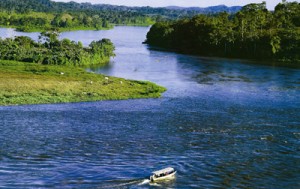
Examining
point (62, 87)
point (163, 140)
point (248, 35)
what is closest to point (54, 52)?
point (62, 87)

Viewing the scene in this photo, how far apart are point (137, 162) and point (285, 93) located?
143 feet

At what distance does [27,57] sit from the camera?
106 meters

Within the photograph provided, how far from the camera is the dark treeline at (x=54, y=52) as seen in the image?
10656 cm

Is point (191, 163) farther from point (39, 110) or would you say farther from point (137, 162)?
point (39, 110)

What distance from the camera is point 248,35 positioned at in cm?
13250

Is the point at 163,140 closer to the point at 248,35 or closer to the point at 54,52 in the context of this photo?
the point at 54,52

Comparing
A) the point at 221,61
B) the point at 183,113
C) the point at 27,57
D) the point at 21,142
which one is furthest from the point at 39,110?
the point at 221,61

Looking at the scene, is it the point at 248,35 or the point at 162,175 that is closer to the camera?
the point at 162,175

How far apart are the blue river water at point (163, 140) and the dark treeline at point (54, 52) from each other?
1562 inches

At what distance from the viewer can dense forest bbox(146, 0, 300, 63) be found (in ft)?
405

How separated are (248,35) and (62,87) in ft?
252

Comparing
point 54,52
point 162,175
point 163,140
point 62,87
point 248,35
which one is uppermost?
point 248,35

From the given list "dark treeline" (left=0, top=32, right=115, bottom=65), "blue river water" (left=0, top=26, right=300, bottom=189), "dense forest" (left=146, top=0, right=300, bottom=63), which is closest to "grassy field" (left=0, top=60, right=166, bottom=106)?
"blue river water" (left=0, top=26, right=300, bottom=189)

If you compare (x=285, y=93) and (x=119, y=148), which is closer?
(x=119, y=148)
